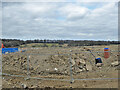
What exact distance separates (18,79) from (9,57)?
19.1 feet

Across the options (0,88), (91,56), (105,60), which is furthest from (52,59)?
(0,88)

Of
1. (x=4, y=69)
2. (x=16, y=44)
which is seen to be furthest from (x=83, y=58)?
(x=16, y=44)

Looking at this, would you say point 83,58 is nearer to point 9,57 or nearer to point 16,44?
point 9,57

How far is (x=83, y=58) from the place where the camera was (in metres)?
15.9

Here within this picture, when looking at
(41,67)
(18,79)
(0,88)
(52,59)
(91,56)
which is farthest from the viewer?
(91,56)

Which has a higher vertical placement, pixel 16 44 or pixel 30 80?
pixel 16 44

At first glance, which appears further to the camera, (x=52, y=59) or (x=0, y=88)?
(x=52, y=59)

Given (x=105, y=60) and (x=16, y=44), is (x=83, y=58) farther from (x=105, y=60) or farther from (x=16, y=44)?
(x=16, y=44)

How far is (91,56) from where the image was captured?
16266 millimetres

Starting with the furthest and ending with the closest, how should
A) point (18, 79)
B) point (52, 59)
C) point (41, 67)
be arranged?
point (52, 59) < point (41, 67) < point (18, 79)

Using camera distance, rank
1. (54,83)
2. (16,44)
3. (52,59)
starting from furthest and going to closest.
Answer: (16,44) → (52,59) → (54,83)

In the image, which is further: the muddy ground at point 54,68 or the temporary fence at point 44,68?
the temporary fence at point 44,68

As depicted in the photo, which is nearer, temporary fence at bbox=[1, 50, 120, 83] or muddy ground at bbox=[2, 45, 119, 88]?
muddy ground at bbox=[2, 45, 119, 88]

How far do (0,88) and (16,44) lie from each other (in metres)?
27.9
